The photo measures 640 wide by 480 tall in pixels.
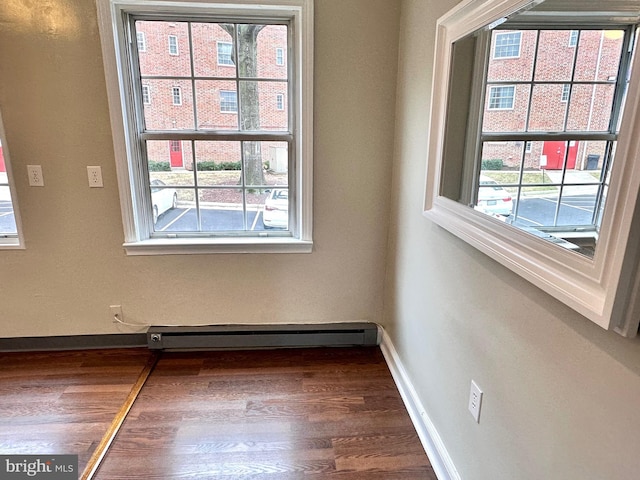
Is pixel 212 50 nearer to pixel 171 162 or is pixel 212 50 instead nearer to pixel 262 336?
pixel 171 162

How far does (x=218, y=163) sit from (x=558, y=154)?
1.71m

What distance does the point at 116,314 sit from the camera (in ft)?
7.59

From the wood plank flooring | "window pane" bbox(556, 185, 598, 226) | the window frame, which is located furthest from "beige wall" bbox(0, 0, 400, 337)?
"window pane" bbox(556, 185, 598, 226)

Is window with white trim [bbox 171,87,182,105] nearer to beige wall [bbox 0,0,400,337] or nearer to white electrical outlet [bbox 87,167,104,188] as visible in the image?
beige wall [bbox 0,0,400,337]

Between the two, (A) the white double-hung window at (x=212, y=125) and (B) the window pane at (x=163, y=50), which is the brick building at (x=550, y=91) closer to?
(A) the white double-hung window at (x=212, y=125)

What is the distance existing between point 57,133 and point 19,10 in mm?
575

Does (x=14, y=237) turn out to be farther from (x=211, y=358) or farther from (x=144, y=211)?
(x=211, y=358)

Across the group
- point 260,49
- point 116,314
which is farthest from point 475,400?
point 116,314

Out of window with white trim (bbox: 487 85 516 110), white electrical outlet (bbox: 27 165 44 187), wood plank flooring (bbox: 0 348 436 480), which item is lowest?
wood plank flooring (bbox: 0 348 436 480)

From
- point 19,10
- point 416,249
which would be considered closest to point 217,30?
point 19,10

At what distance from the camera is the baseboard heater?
233 centimetres

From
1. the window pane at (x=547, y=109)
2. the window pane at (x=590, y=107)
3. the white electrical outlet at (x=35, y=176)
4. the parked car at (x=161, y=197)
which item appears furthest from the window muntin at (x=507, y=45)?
the white electrical outlet at (x=35, y=176)

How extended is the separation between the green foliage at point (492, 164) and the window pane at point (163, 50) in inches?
62.8

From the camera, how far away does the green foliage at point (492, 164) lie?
3.70 ft
